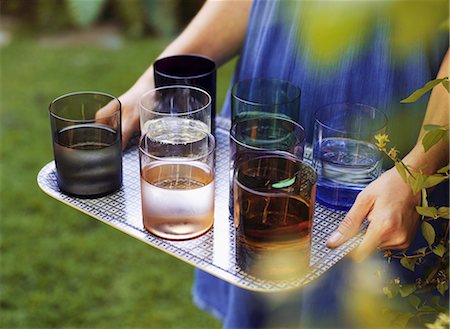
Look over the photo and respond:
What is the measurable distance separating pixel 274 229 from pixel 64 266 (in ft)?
5.40

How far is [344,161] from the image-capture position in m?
1.13

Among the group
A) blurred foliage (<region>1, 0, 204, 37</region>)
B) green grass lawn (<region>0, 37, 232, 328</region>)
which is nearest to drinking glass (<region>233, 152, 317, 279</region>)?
green grass lawn (<region>0, 37, 232, 328</region>)

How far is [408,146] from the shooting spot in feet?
4.17

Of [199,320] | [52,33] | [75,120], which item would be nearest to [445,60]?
[75,120]

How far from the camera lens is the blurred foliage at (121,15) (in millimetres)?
3773

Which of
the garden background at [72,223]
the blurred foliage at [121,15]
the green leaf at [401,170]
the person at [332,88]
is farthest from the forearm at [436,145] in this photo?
the blurred foliage at [121,15]

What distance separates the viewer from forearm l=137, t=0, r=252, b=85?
138 centimetres

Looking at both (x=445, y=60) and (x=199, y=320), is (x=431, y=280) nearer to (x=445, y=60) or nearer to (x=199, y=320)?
(x=445, y=60)

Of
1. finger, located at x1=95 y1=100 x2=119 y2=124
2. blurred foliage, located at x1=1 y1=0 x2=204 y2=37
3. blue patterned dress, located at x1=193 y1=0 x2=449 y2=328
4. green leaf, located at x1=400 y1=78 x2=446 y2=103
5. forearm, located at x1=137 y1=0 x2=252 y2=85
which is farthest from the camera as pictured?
blurred foliage, located at x1=1 y1=0 x2=204 y2=37

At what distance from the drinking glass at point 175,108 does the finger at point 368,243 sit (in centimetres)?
28

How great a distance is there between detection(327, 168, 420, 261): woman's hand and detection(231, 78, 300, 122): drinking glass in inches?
7.2

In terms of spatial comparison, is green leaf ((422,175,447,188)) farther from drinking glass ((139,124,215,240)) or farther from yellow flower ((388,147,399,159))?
drinking glass ((139,124,215,240))

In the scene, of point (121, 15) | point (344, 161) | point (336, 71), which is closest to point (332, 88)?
point (336, 71)

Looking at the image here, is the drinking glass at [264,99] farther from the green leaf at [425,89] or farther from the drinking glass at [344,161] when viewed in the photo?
the green leaf at [425,89]
